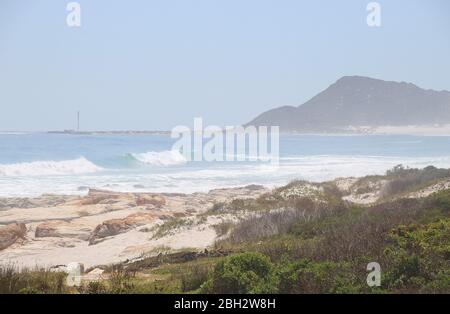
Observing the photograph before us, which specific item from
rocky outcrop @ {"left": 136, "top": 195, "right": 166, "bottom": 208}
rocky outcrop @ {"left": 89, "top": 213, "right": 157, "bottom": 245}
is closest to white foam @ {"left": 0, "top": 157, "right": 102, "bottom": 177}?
rocky outcrop @ {"left": 136, "top": 195, "right": 166, "bottom": 208}

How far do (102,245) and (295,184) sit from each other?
37.2 feet

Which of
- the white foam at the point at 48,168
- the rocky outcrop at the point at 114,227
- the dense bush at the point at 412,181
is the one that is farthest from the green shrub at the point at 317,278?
the white foam at the point at 48,168

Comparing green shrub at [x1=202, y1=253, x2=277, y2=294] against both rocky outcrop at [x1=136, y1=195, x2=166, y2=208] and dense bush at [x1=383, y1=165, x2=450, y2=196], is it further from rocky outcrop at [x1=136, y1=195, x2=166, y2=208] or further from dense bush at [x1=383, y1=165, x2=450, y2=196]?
rocky outcrop at [x1=136, y1=195, x2=166, y2=208]

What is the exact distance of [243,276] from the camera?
23.6ft

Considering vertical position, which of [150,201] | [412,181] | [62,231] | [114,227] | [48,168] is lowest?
[62,231]

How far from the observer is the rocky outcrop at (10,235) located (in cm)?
1730

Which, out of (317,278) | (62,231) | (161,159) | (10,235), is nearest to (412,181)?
(62,231)

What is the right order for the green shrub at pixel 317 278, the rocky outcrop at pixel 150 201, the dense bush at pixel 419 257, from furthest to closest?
the rocky outcrop at pixel 150 201, the dense bush at pixel 419 257, the green shrub at pixel 317 278

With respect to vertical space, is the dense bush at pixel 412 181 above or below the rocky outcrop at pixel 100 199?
above

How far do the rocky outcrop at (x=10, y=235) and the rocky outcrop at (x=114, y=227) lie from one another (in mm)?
2561

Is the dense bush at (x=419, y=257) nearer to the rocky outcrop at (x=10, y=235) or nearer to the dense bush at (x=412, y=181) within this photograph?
the rocky outcrop at (x=10, y=235)

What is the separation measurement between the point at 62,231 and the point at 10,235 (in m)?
1.91

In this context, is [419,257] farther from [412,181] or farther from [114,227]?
[412,181]

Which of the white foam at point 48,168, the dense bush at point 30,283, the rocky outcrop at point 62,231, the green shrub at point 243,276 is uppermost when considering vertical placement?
the green shrub at point 243,276
